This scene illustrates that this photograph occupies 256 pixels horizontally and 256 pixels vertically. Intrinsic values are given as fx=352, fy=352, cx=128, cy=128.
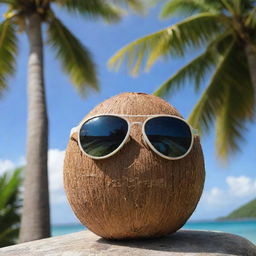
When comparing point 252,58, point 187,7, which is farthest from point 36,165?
point 187,7

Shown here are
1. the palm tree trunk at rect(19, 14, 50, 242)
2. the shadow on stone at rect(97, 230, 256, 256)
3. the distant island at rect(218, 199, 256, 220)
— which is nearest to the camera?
the shadow on stone at rect(97, 230, 256, 256)

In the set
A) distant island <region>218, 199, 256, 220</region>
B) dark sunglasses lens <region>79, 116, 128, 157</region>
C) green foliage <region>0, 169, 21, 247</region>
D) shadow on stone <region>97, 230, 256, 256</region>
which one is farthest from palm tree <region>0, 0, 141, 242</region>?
distant island <region>218, 199, 256, 220</region>

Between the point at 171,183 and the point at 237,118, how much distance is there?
8869 millimetres

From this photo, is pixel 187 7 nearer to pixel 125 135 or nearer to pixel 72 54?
pixel 72 54

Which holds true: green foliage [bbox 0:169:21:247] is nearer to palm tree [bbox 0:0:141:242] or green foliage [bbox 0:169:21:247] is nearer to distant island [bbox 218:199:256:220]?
palm tree [bbox 0:0:141:242]

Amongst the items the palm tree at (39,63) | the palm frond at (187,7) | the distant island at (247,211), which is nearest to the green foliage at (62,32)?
the palm tree at (39,63)

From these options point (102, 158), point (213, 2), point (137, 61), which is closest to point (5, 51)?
point (137, 61)

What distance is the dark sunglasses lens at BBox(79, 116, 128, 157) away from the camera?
2.74 metres

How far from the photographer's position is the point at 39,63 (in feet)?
26.9

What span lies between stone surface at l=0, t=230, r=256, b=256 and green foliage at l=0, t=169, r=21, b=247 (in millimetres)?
6038

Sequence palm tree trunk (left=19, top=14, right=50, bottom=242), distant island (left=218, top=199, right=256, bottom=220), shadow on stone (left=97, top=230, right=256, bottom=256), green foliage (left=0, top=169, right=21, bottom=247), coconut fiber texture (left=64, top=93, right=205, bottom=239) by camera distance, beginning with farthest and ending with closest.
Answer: distant island (left=218, top=199, right=256, bottom=220)
green foliage (left=0, top=169, right=21, bottom=247)
palm tree trunk (left=19, top=14, right=50, bottom=242)
shadow on stone (left=97, top=230, right=256, bottom=256)
coconut fiber texture (left=64, top=93, right=205, bottom=239)

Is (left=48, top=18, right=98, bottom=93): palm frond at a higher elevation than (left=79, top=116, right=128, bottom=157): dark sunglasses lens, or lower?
higher

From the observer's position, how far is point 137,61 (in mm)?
9789

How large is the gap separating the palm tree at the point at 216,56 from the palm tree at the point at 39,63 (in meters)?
1.32
